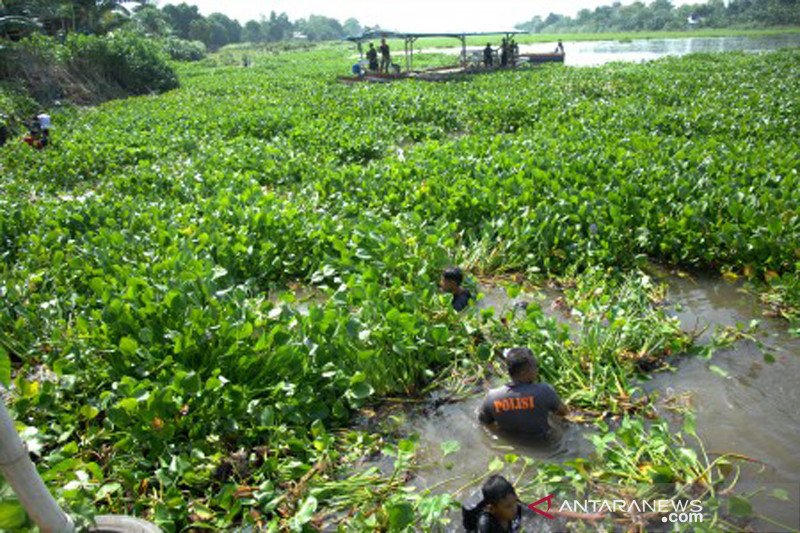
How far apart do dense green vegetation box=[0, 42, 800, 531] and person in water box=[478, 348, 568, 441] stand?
0.31 metres

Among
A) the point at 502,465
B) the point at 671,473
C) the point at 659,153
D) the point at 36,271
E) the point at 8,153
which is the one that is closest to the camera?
the point at 671,473

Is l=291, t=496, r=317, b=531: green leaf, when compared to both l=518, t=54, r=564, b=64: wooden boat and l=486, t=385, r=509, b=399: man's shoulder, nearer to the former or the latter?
l=486, t=385, r=509, b=399: man's shoulder

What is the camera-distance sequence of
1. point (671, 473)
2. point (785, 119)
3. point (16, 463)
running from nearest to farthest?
point (16, 463) < point (671, 473) < point (785, 119)

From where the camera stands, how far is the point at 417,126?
42.7 ft

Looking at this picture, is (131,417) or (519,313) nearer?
(131,417)

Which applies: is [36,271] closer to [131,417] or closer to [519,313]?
[131,417]

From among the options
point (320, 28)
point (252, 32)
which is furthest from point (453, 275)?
point (320, 28)

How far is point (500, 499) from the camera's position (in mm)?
2748

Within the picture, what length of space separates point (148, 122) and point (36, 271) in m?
9.19

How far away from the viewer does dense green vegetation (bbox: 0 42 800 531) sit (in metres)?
3.21

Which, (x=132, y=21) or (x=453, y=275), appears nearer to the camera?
(x=453, y=275)

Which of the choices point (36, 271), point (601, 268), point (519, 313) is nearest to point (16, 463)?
point (519, 313)

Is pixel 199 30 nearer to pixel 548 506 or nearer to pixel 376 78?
pixel 376 78

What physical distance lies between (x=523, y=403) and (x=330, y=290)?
1.94 metres
